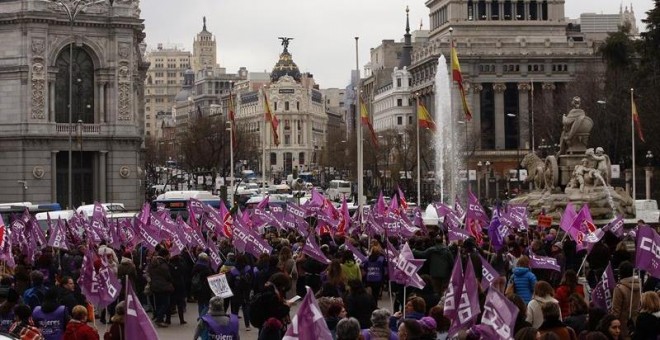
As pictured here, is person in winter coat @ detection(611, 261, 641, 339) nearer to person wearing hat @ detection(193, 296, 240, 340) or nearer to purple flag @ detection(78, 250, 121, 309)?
person wearing hat @ detection(193, 296, 240, 340)

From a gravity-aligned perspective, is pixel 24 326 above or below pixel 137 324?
below

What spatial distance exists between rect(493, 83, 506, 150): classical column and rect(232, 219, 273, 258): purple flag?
9676 centimetres

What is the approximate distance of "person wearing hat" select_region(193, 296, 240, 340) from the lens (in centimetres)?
1417

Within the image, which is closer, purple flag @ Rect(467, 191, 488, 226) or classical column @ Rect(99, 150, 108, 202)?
purple flag @ Rect(467, 191, 488, 226)

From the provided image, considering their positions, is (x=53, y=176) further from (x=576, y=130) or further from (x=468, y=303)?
(x=468, y=303)

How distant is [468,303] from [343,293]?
4.73 meters

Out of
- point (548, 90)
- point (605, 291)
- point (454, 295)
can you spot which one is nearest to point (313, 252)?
point (605, 291)

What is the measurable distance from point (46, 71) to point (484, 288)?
181 ft

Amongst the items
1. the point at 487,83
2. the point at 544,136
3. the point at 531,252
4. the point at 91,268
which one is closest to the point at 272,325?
the point at 91,268

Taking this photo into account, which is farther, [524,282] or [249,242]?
[249,242]

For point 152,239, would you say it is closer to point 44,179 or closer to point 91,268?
point 91,268

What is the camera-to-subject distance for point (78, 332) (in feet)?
46.2

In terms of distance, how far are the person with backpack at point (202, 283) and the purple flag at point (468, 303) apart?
9.61 m

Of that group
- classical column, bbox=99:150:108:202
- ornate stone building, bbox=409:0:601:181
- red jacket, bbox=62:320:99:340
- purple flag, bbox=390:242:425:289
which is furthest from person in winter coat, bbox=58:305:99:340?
ornate stone building, bbox=409:0:601:181
